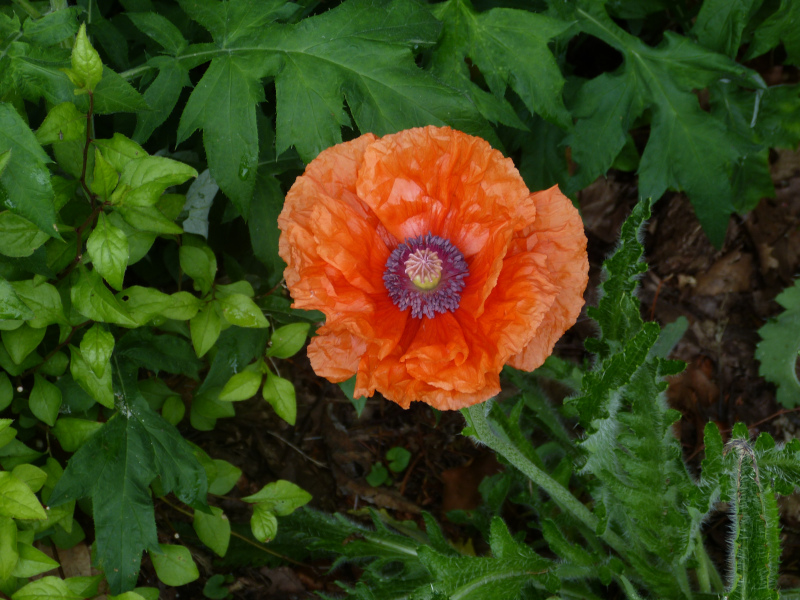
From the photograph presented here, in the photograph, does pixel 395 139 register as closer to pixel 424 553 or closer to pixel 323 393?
pixel 424 553

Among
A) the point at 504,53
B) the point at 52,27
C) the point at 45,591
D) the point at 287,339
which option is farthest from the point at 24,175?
the point at 504,53

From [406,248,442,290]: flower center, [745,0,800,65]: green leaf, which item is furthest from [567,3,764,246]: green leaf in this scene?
[406,248,442,290]: flower center


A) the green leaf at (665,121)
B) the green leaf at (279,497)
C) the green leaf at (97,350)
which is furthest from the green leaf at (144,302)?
the green leaf at (665,121)

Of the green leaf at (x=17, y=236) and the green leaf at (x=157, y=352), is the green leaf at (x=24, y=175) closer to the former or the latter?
the green leaf at (x=17, y=236)

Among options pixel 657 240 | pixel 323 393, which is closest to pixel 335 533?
pixel 323 393

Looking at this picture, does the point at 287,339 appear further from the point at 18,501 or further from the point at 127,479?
the point at 18,501
